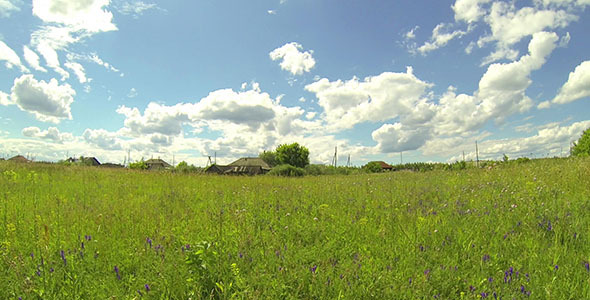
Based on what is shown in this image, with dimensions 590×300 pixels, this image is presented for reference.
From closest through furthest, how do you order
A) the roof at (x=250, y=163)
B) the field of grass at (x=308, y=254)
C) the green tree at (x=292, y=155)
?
the field of grass at (x=308, y=254), the roof at (x=250, y=163), the green tree at (x=292, y=155)

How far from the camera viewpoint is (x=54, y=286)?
224 centimetres

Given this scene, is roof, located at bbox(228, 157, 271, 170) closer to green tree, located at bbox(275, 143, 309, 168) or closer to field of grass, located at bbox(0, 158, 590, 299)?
green tree, located at bbox(275, 143, 309, 168)

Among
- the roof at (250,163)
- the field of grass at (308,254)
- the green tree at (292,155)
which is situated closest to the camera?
the field of grass at (308,254)

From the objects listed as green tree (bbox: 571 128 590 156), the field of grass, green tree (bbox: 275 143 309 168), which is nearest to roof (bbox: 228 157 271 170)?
green tree (bbox: 275 143 309 168)

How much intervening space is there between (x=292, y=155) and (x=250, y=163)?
33.4ft

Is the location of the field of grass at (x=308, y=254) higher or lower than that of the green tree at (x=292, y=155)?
lower

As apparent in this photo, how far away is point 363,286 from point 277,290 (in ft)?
2.29

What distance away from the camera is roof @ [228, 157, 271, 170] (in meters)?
61.0

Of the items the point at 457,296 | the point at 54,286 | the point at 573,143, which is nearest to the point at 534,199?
the point at 457,296

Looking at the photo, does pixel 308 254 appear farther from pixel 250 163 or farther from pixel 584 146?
pixel 250 163

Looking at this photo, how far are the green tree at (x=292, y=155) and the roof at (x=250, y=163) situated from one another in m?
4.26

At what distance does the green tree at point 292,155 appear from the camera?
64000 millimetres

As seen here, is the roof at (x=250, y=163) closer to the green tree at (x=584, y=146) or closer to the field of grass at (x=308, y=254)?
the green tree at (x=584, y=146)

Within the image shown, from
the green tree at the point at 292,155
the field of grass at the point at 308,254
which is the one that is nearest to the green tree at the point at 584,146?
the field of grass at the point at 308,254
